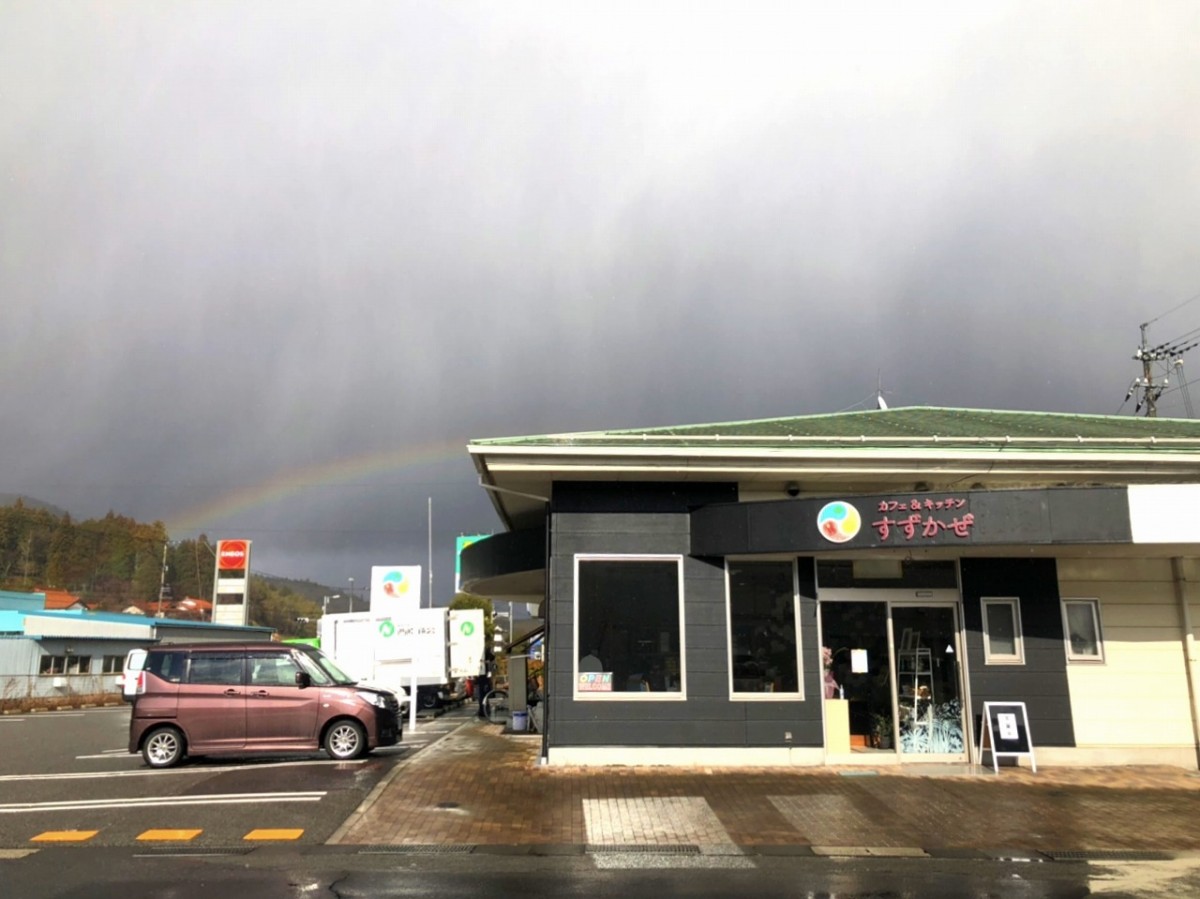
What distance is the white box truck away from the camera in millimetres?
26906

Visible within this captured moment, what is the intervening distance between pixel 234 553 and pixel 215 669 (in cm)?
6973

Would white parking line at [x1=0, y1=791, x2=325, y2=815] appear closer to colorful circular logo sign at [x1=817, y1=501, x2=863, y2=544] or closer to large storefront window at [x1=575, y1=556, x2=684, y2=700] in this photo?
large storefront window at [x1=575, y1=556, x2=684, y2=700]

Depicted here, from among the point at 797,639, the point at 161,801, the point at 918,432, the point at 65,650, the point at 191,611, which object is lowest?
the point at 161,801

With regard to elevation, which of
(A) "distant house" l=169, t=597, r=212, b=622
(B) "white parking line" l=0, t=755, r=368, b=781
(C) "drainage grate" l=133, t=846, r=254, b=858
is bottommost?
(C) "drainage grate" l=133, t=846, r=254, b=858

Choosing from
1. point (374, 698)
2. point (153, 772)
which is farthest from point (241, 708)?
point (374, 698)

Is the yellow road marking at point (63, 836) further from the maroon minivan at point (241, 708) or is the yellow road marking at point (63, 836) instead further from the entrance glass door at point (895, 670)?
the entrance glass door at point (895, 670)

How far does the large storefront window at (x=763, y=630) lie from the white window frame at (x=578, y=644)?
2.42ft

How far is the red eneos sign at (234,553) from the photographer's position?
3130 inches

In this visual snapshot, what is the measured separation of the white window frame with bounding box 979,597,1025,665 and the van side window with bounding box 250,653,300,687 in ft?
34.8

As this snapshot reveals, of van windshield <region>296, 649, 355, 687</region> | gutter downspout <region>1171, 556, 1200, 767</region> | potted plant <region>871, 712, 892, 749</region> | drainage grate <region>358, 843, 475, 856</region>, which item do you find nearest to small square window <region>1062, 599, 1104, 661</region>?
gutter downspout <region>1171, 556, 1200, 767</region>

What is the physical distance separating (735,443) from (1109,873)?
724cm

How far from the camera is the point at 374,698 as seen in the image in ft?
49.2

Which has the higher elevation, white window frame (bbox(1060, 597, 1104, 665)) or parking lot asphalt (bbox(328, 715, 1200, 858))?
white window frame (bbox(1060, 597, 1104, 665))

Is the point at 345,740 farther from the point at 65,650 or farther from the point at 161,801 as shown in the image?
the point at 65,650
